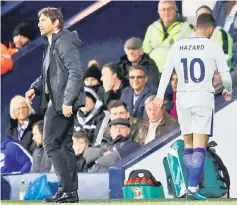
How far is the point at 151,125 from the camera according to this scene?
14602mm

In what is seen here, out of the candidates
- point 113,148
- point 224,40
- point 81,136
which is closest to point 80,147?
point 81,136

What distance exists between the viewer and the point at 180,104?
12.2 metres

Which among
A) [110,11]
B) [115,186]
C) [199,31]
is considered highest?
[110,11]

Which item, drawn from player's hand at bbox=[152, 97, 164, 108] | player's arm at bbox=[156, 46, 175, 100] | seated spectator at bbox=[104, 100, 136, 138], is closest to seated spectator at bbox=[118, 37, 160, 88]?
seated spectator at bbox=[104, 100, 136, 138]

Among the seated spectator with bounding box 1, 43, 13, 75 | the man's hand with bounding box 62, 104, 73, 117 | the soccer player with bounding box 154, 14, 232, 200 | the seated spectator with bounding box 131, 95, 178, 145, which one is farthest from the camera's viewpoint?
the seated spectator with bounding box 1, 43, 13, 75

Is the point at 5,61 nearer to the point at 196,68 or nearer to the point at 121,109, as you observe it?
the point at 121,109

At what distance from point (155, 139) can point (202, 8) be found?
6.18 ft

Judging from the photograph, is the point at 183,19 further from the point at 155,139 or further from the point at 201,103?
the point at 201,103

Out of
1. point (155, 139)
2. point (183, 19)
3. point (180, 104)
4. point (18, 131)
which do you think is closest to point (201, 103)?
point (180, 104)

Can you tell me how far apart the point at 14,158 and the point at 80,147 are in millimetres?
1053

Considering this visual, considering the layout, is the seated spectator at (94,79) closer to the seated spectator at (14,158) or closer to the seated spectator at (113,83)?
the seated spectator at (113,83)

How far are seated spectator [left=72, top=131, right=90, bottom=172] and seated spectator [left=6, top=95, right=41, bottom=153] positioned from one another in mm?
899

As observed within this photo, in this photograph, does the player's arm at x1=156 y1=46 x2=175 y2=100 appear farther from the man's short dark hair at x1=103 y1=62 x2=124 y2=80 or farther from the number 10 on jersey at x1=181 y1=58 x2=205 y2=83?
the man's short dark hair at x1=103 y1=62 x2=124 y2=80

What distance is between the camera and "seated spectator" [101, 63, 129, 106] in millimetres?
15344
